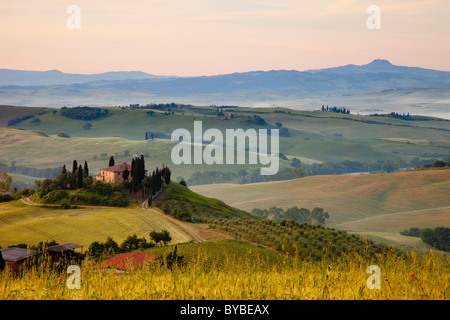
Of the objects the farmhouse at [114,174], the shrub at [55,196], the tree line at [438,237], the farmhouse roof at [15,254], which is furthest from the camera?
the tree line at [438,237]

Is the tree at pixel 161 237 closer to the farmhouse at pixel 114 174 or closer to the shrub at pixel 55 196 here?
the shrub at pixel 55 196

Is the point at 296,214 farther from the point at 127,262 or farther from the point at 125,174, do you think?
the point at 127,262

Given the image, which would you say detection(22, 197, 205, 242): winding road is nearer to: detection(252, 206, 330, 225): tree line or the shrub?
the shrub

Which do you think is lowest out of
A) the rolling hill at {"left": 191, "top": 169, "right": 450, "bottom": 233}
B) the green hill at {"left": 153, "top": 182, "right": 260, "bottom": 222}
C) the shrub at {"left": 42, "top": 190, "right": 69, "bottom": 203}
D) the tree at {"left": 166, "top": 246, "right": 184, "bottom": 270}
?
the rolling hill at {"left": 191, "top": 169, "right": 450, "bottom": 233}

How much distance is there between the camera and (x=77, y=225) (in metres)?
75.4

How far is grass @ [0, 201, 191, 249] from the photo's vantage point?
2726 inches

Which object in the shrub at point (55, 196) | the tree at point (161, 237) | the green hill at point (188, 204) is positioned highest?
the shrub at point (55, 196)

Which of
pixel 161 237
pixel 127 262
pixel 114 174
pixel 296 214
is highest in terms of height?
pixel 127 262

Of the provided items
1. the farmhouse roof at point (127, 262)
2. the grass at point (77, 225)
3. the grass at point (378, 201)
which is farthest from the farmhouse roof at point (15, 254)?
the grass at point (378, 201)

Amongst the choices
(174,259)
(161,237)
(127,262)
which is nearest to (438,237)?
(161,237)

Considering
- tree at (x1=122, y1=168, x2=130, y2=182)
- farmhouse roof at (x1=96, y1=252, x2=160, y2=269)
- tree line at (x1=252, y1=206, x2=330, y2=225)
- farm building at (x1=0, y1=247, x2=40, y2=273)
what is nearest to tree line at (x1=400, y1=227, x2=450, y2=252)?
tree line at (x1=252, y1=206, x2=330, y2=225)

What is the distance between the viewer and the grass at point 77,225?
6925 cm
